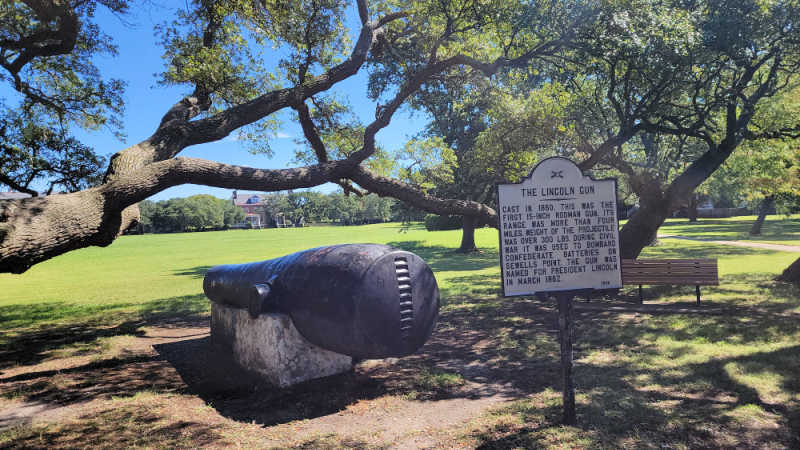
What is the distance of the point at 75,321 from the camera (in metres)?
12.4

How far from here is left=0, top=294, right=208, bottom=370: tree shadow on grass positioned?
30.8 feet

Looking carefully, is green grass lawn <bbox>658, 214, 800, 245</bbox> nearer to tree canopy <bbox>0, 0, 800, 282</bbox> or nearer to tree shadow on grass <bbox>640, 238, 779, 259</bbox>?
tree shadow on grass <bbox>640, 238, 779, 259</bbox>

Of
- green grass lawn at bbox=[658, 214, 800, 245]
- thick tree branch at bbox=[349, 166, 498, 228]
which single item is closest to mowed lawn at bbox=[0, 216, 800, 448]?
thick tree branch at bbox=[349, 166, 498, 228]

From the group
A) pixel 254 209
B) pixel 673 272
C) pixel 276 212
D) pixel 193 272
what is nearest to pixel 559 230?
pixel 673 272

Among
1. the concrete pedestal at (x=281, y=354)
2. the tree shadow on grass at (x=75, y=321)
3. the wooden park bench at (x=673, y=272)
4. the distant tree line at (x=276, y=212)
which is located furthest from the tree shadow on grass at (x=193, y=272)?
the distant tree line at (x=276, y=212)

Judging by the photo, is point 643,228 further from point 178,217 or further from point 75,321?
point 178,217

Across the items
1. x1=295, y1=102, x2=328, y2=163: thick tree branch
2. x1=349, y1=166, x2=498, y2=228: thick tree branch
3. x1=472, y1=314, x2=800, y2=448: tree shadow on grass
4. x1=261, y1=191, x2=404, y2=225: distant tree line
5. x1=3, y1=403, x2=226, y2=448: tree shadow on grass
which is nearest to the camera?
x1=472, y1=314, x2=800, y2=448: tree shadow on grass

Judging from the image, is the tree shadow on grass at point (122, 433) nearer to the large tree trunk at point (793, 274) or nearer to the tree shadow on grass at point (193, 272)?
the large tree trunk at point (793, 274)

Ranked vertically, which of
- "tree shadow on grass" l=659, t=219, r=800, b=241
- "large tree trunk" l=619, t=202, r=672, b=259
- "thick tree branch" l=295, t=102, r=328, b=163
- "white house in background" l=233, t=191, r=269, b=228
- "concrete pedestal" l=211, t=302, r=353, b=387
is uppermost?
"white house in background" l=233, t=191, r=269, b=228

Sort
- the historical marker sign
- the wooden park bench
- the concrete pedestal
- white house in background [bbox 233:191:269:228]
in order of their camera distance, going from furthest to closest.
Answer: white house in background [bbox 233:191:269:228] < the wooden park bench < the concrete pedestal < the historical marker sign

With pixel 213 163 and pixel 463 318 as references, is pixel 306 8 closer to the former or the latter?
pixel 213 163

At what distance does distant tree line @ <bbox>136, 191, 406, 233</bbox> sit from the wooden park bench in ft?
265

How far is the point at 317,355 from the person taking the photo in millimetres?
6504

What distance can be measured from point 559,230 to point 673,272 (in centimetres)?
698
